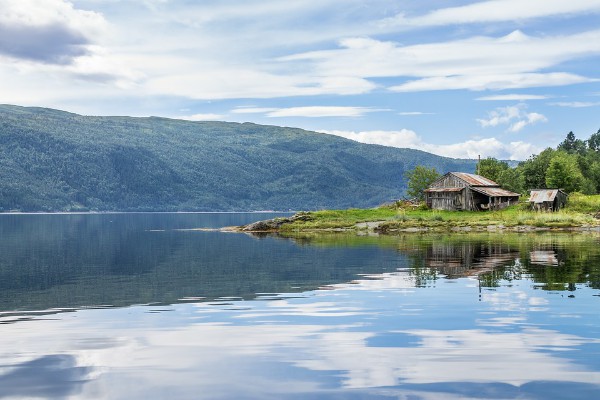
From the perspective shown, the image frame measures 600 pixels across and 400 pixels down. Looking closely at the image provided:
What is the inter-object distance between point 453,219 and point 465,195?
591 inches

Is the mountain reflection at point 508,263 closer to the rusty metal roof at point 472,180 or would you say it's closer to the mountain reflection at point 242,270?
the mountain reflection at point 242,270

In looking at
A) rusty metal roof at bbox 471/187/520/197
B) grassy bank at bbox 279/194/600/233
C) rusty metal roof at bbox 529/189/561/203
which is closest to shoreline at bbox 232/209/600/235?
grassy bank at bbox 279/194/600/233

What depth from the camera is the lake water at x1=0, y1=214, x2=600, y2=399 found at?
13648 millimetres

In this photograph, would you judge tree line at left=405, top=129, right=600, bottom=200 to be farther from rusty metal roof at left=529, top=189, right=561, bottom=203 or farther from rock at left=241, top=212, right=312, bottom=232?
rock at left=241, top=212, right=312, bottom=232

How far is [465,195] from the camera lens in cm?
11494

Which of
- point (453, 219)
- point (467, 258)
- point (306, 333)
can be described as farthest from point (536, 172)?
point (306, 333)

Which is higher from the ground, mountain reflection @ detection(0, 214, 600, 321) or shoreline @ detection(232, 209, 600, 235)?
shoreline @ detection(232, 209, 600, 235)

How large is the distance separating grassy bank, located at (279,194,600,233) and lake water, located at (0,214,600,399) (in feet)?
174

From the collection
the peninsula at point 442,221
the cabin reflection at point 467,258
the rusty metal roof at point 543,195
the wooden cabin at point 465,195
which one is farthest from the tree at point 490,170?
the cabin reflection at point 467,258

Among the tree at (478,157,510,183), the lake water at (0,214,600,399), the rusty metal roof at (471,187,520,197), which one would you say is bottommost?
the lake water at (0,214,600,399)

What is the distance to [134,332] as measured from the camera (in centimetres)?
1981

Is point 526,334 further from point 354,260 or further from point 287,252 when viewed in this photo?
point 287,252

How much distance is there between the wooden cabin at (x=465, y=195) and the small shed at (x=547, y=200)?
6837 millimetres

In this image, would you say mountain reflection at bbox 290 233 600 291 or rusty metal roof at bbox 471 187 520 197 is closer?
mountain reflection at bbox 290 233 600 291
